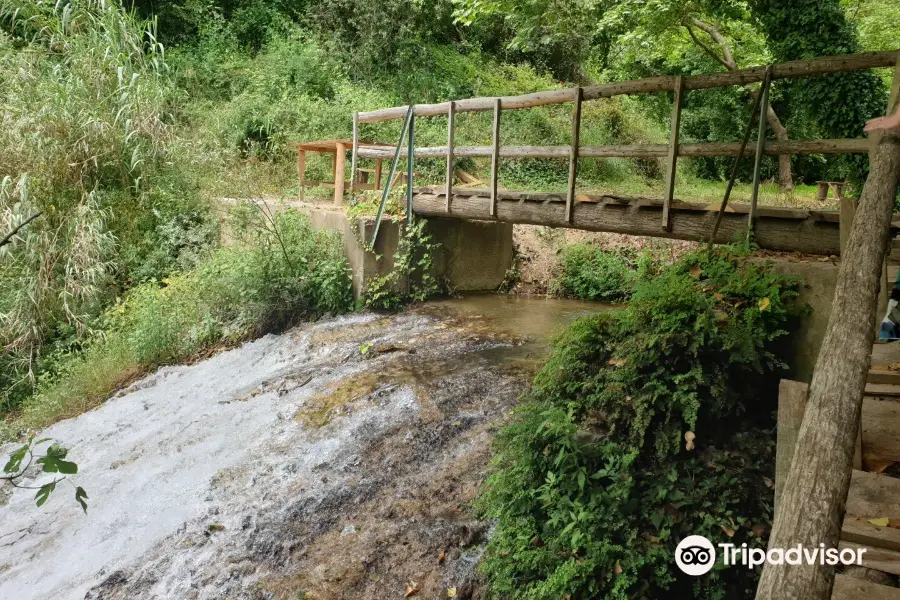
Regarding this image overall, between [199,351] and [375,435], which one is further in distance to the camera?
[199,351]

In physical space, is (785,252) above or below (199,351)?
above

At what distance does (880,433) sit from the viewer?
10.7 ft

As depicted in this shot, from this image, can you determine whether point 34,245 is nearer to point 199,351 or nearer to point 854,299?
point 199,351

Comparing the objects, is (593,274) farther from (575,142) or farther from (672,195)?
(672,195)

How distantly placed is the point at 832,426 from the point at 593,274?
28.3 feet

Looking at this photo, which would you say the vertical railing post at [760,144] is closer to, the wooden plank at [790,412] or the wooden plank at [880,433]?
the wooden plank at [880,433]

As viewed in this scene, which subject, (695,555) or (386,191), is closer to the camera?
(695,555)

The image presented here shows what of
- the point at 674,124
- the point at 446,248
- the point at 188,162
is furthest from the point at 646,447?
the point at 188,162

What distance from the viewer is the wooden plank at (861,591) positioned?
2478 millimetres

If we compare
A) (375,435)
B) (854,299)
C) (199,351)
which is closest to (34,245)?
(199,351)

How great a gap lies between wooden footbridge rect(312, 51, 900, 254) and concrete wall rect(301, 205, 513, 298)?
2.67ft

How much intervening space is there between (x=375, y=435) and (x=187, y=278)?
588 cm

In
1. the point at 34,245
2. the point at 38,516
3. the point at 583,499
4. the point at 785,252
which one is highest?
the point at 785,252

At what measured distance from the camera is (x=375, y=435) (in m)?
5.71
